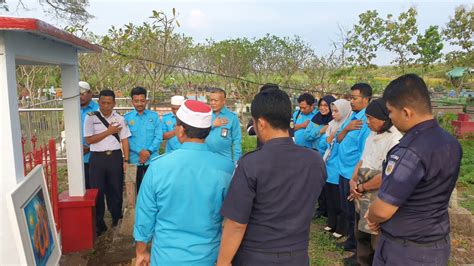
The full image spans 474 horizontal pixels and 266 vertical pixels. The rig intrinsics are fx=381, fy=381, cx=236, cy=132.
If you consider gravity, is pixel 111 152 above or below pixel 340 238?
above

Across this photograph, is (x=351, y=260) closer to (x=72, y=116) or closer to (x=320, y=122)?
(x=320, y=122)

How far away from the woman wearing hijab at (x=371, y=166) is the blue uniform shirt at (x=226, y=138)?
161 cm

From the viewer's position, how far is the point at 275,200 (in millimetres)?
2025

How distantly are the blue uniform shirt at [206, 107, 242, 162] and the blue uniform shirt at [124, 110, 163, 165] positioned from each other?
88cm

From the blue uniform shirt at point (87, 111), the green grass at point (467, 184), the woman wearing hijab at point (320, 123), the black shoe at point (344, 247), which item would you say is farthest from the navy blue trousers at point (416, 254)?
the green grass at point (467, 184)

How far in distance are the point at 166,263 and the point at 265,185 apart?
0.77m

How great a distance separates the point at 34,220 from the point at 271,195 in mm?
1679

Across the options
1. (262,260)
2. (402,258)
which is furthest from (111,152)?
(402,258)

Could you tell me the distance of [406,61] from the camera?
1382cm

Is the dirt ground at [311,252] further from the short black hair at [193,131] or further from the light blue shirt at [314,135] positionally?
the short black hair at [193,131]

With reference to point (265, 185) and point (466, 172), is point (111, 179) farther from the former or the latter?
point (466, 172)

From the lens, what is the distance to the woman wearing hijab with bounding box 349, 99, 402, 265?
3.13 meters

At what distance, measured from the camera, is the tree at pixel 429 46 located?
13125 millimetres

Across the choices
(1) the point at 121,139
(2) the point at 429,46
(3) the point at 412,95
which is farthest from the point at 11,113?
(2) the point at 429,46
